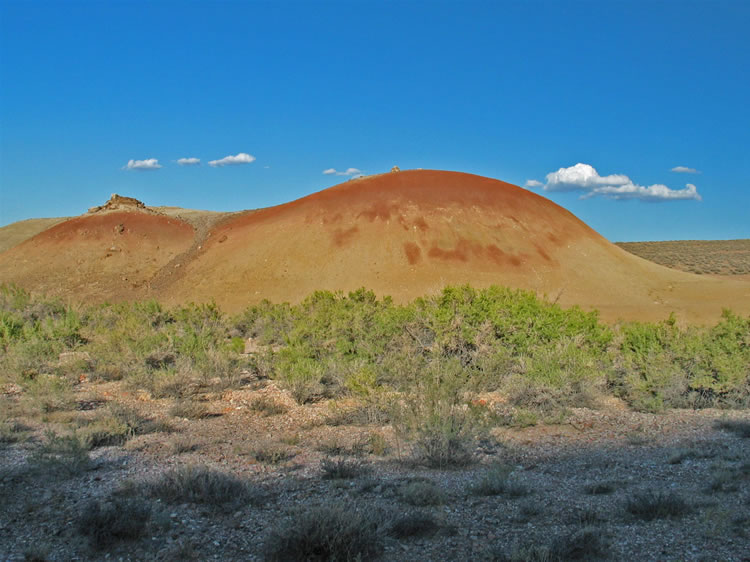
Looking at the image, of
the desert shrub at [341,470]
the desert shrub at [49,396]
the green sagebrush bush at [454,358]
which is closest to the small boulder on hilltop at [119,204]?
the green sagebrush bush at [454,358]

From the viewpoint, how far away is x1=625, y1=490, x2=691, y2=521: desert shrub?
5.20m

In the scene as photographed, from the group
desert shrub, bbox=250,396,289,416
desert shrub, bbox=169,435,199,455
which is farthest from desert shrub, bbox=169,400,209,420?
desert shrub, bbox=169,435,199,455

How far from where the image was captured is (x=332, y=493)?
6012 mm

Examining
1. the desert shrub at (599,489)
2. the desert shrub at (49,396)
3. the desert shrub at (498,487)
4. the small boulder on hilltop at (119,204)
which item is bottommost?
the desert shrub at (599,489)

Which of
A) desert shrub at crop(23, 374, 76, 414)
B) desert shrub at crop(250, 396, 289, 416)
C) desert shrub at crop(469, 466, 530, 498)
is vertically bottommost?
desert shrub at crop(469, 466, 530, 498)

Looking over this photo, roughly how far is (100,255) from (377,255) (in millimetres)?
16645

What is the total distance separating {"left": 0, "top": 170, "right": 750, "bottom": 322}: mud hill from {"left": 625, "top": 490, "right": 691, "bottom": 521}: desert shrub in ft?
67.5

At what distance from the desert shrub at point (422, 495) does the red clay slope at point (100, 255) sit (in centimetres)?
2791

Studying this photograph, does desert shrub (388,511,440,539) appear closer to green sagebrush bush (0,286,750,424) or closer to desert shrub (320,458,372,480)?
desert shrub (320,458,372,480)

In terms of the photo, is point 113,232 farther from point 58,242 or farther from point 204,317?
point 204,317

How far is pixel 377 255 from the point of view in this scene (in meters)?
30.5

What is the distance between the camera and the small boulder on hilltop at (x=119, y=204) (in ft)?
133

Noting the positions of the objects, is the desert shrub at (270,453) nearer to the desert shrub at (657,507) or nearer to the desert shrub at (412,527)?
the desert shrub at (412,527)

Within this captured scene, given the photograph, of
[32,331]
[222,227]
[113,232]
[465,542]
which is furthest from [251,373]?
[113,232]
